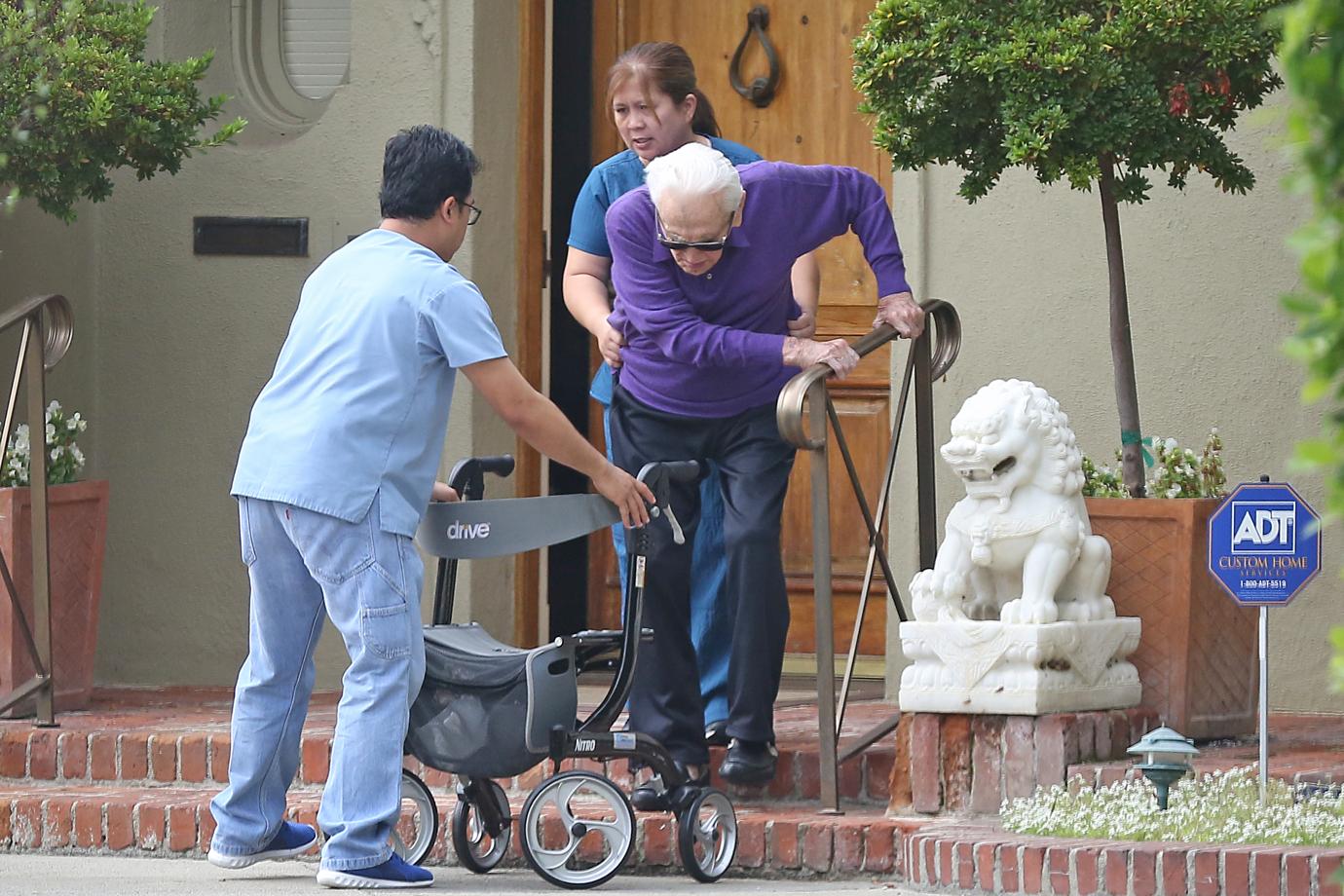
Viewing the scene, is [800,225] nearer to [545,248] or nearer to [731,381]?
[731,381]

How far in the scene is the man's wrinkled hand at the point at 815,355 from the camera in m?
4.67

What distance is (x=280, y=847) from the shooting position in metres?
4.51

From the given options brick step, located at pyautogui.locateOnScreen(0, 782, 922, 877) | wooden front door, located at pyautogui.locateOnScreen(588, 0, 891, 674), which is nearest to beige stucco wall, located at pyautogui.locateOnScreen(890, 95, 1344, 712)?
wooden front door, located at pyautogui.locateOnScreen(588, 0, 891, 674)

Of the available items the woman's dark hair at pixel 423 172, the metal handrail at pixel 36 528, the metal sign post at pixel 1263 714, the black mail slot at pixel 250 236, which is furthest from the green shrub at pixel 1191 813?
the black mail slot at pixel 250 236

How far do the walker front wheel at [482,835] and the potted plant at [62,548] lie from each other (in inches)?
69.3

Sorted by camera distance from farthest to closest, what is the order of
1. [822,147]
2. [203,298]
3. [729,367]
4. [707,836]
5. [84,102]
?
[203,298]
[822,147]
[84,102]
[729,367]
[707,836]

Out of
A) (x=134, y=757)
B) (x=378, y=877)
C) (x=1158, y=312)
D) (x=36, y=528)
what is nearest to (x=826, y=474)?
(x=378, y=877)

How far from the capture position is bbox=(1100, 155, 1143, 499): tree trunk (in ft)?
17.3

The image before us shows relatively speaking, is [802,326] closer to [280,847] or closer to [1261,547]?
[1261,547]

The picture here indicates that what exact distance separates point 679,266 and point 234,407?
2.64 meters

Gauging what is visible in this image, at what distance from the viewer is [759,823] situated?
4.70m

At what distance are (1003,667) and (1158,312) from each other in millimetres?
1804

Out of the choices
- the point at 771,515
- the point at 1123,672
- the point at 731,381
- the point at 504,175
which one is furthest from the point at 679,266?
the point at 504,175

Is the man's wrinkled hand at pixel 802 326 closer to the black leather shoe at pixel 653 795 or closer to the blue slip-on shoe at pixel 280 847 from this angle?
the black leather shoe at pixel 653 795
